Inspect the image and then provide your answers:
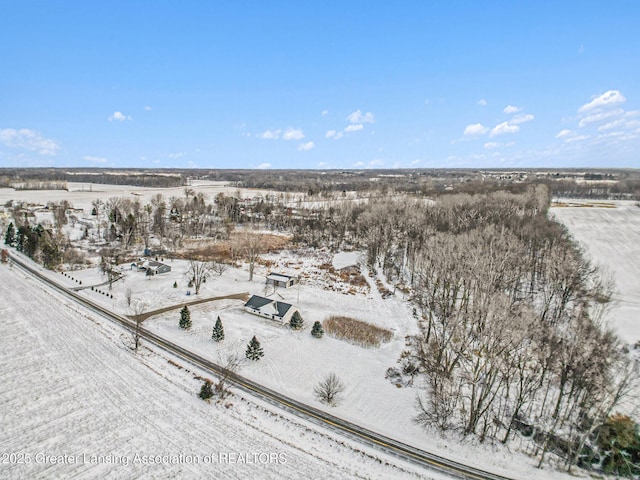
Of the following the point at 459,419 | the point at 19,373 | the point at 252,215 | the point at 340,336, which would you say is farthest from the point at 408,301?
the point at 252,215

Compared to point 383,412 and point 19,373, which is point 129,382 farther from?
point 383,412

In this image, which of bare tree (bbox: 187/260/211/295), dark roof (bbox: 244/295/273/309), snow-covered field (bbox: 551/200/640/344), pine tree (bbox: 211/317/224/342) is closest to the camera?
pine tree (bbox: 211/317/224/342)

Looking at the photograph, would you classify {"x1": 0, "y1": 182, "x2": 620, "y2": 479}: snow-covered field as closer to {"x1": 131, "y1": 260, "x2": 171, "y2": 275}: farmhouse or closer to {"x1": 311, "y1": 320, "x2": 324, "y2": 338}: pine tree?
{"x1": 311, "y1": 320, "x2": 324, "y2": 338}: pine tree

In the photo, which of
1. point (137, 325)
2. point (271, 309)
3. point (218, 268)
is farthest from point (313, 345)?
point (218, 268)

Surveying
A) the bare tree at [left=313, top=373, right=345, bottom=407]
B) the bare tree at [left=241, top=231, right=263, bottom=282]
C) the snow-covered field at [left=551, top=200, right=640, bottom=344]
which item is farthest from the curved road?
the snow-covered field at [left=551, top=200, right=640, bottom=344]

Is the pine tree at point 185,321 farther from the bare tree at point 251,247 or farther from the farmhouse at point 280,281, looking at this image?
the bare tree at point 251,247

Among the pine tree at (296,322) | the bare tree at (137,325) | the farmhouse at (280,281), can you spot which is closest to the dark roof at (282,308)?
the pine tree at (296,322)

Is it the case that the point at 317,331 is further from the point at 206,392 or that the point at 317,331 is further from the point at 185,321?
the point at 185,321
